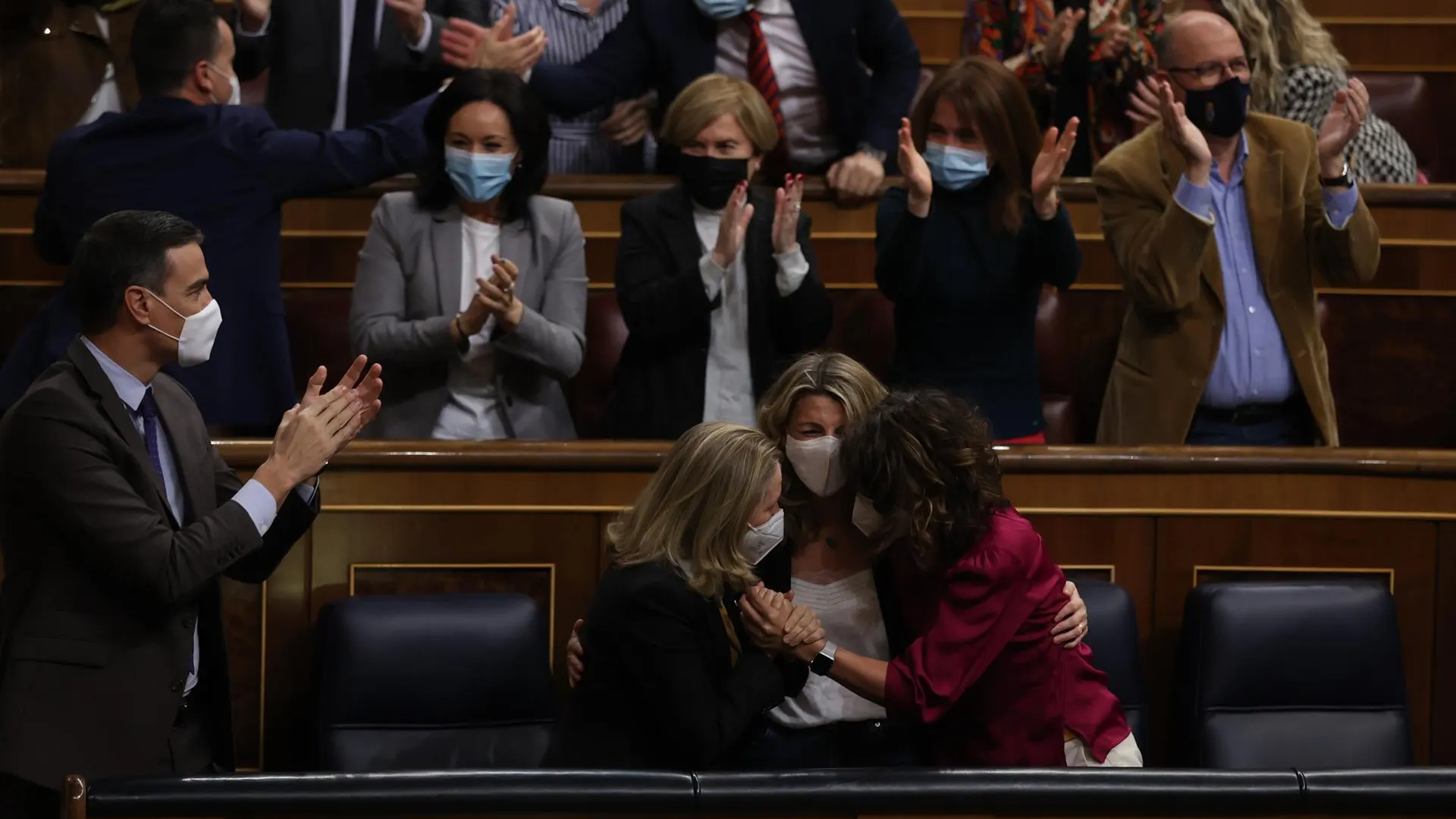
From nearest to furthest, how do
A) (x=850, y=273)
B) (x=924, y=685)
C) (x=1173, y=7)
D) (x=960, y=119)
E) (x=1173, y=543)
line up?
(x=924, y=685)
(x=1173, y=543)
(x=960, y=119)
(x=850, y=273)
(x=1173, y=7)

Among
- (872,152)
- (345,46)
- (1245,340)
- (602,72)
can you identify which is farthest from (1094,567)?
(345,46)

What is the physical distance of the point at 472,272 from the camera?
11.8 ft

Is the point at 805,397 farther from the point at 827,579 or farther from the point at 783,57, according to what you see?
the point at 783,57

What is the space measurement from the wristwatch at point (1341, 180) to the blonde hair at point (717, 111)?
3.46ft

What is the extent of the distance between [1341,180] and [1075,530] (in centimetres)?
88

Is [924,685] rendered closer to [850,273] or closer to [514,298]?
[514,298]

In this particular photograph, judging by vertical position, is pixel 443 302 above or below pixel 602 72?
below

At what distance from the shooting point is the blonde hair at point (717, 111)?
11.8 ft

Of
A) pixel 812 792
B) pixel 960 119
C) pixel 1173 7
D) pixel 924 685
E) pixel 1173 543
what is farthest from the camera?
pixel 1173 7

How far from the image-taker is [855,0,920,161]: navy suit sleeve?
13.6ft

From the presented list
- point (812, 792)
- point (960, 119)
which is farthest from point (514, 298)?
point (812, 792)

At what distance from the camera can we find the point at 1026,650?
8.45 ft

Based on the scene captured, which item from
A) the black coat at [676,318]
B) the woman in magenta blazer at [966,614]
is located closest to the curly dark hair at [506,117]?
the black coat at [676,318]

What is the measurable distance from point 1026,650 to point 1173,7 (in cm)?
299
